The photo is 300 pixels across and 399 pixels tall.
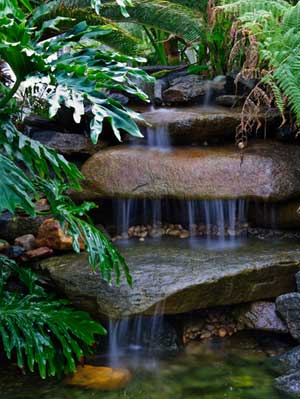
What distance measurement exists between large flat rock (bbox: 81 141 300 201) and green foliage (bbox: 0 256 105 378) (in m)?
1.32

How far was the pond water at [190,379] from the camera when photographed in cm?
257

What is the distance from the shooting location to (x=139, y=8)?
4.94m

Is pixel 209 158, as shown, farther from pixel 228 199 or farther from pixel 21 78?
pixel 21 78

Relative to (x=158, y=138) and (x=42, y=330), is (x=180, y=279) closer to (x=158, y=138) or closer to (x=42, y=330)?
(x=42, y=330)

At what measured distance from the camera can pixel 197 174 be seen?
3965 millimetres

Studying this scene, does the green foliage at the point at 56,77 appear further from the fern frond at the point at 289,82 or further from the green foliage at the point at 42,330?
the fern frond at the point at 289,82

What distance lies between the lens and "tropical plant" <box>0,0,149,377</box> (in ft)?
6.22

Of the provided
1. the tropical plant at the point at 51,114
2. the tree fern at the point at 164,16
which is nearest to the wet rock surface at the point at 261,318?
the tropical plant at the point at 51,114

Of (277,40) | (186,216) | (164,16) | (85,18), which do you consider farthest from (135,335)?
(164,16)

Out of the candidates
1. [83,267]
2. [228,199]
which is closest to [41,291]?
[83,267]

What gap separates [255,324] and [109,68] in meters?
1.95

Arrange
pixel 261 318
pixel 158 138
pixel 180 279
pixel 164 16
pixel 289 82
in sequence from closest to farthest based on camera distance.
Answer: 1. pixel 180 279
2. pixel 289 82
3. pixel 261 318
4. pixel 158 138
5. pixel 164 16

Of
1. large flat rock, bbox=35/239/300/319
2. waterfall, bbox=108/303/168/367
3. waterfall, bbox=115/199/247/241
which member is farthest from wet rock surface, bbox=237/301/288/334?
waterfall, bbox=115/199/247/241

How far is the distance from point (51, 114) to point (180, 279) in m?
1.56
